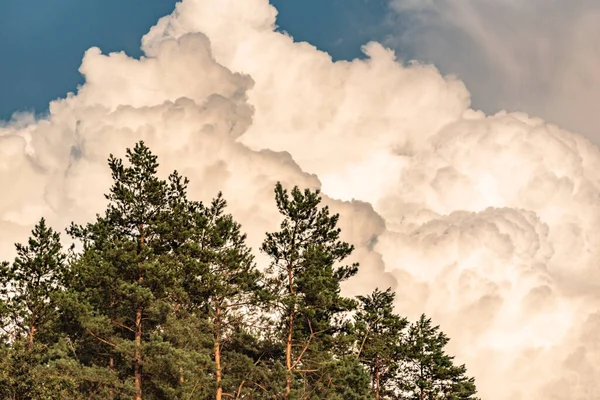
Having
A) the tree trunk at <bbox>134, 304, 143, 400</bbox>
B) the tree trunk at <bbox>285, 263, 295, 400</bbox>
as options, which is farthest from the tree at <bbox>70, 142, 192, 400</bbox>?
the tree trunk at <bbox>285, 263, 295, 400</bbox>

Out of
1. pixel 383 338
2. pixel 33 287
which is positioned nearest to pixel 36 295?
pixel 33 287

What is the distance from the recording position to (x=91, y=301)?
148ft

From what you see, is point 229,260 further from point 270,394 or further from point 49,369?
point 49,369

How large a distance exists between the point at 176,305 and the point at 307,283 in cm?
840

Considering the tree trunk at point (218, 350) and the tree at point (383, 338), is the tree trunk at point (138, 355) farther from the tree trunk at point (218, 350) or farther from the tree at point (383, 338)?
the tree at point (383, 338)

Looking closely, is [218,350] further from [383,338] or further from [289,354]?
[383,338]

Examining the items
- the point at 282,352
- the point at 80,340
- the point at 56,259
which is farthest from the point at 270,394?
the point at 56,259

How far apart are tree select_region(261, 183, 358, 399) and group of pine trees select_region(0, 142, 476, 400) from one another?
3.5 inches

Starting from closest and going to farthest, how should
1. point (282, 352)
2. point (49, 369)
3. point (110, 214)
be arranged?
point (49, 369) < point (110, 214) < point (282, 352)

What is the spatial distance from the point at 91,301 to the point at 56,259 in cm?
449

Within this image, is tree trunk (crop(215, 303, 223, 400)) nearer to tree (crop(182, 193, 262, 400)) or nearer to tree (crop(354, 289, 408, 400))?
tree (crop(182, 193, 262, 400))

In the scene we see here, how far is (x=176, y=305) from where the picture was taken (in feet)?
152

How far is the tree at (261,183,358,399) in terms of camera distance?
46781 millimetres

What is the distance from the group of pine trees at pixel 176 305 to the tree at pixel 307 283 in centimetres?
9
